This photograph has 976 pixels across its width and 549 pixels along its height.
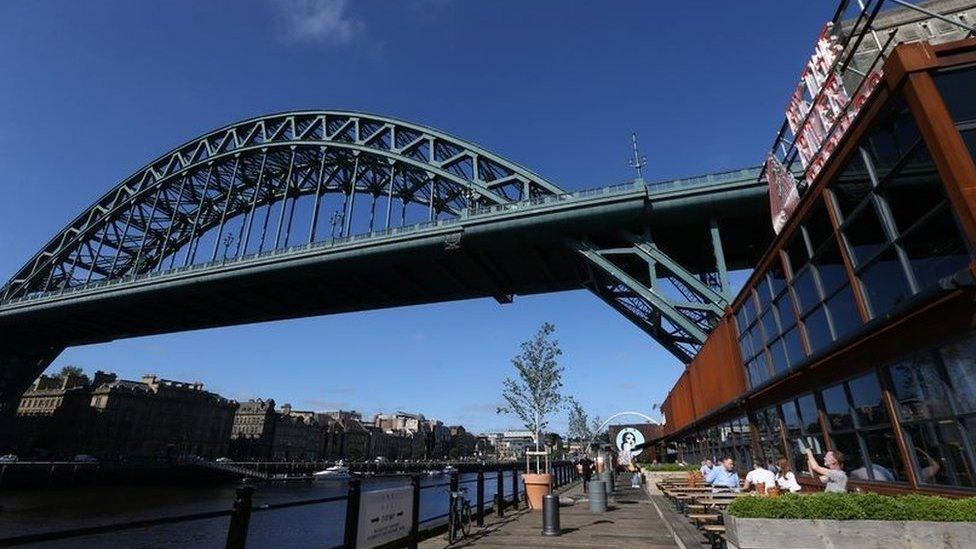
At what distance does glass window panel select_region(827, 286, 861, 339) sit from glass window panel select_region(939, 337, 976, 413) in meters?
1.87

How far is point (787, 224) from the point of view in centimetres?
998

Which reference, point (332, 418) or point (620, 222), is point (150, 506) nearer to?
point (620, 222)

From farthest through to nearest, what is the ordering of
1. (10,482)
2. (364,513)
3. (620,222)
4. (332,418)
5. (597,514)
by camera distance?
1. (332,418)
2. (10,482)
3. (620,222)
4. (597,514)
5. (364,513)

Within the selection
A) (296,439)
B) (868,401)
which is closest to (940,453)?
(868,401)

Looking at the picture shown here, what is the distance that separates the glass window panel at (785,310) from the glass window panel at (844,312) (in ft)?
5.23

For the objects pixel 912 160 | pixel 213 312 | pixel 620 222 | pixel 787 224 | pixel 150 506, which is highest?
pixel 213 312

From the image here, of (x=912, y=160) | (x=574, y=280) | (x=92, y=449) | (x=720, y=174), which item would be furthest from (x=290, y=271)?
(x=92, y=449)

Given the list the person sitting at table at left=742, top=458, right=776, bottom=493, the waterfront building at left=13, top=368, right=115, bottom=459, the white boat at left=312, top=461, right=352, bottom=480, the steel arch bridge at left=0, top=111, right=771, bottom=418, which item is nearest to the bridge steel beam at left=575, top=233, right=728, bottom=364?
the steel arch bridge at left=0, top=111, right=771, bottom=418

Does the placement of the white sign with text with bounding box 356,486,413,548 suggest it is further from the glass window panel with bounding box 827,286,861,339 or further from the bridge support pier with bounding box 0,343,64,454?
the bridge support pier with bounding box 0,343,64,454

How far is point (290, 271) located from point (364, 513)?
146 feet

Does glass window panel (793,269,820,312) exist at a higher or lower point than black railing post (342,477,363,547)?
higher

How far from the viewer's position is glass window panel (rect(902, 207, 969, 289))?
232 inches

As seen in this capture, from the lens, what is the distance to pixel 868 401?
25.1 feet

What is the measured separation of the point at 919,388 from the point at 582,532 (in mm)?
8001
